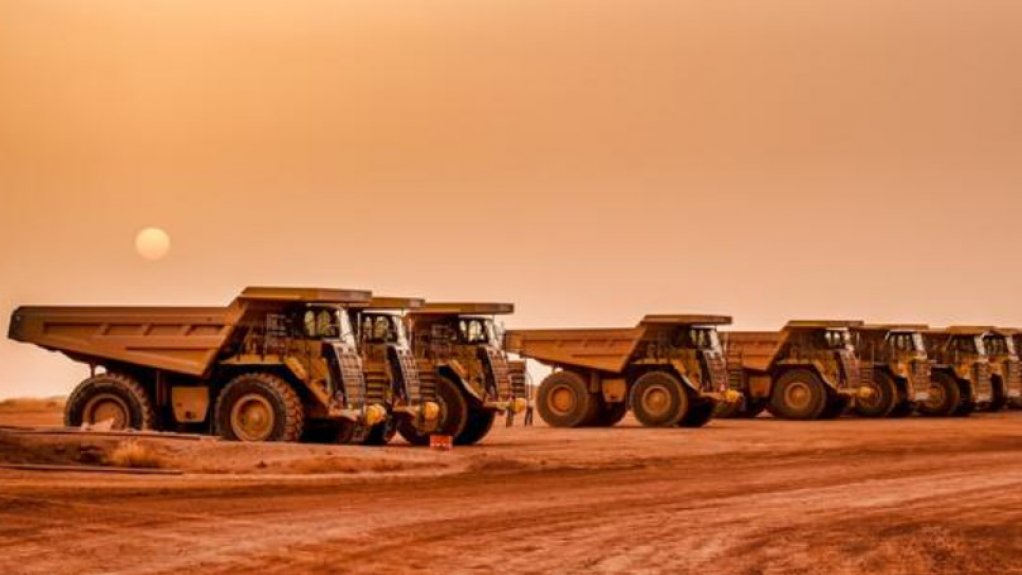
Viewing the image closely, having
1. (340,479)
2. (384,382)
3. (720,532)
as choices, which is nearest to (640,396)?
(384,382)

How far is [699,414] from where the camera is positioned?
43.8 metres

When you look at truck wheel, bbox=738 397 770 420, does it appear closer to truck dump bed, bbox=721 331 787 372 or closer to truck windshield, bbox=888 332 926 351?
truck dump bed, bbox=721 331 787 372

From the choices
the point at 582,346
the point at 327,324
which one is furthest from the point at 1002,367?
the point at 327,324

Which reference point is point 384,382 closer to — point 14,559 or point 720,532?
point 720,532

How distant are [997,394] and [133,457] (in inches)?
1517

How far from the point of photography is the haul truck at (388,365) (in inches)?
1224

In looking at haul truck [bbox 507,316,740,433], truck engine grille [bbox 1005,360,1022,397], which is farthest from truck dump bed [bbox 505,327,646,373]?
truck engine grille [bbox 1005,360,1022,397]

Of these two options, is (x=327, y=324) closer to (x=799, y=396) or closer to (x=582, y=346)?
(x=582, y=346)

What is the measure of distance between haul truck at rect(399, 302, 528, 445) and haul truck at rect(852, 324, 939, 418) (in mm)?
19289

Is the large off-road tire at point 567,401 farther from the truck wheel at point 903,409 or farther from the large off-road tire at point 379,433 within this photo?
the large off-road tire at point 379,433

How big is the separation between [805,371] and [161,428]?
75.5ft

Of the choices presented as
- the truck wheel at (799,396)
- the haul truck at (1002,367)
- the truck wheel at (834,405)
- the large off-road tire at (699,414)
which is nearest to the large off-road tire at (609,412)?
the large off-road tire at (699,414)

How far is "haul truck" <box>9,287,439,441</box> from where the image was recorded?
29516 millimetres

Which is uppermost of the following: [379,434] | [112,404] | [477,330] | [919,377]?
[477,330]
